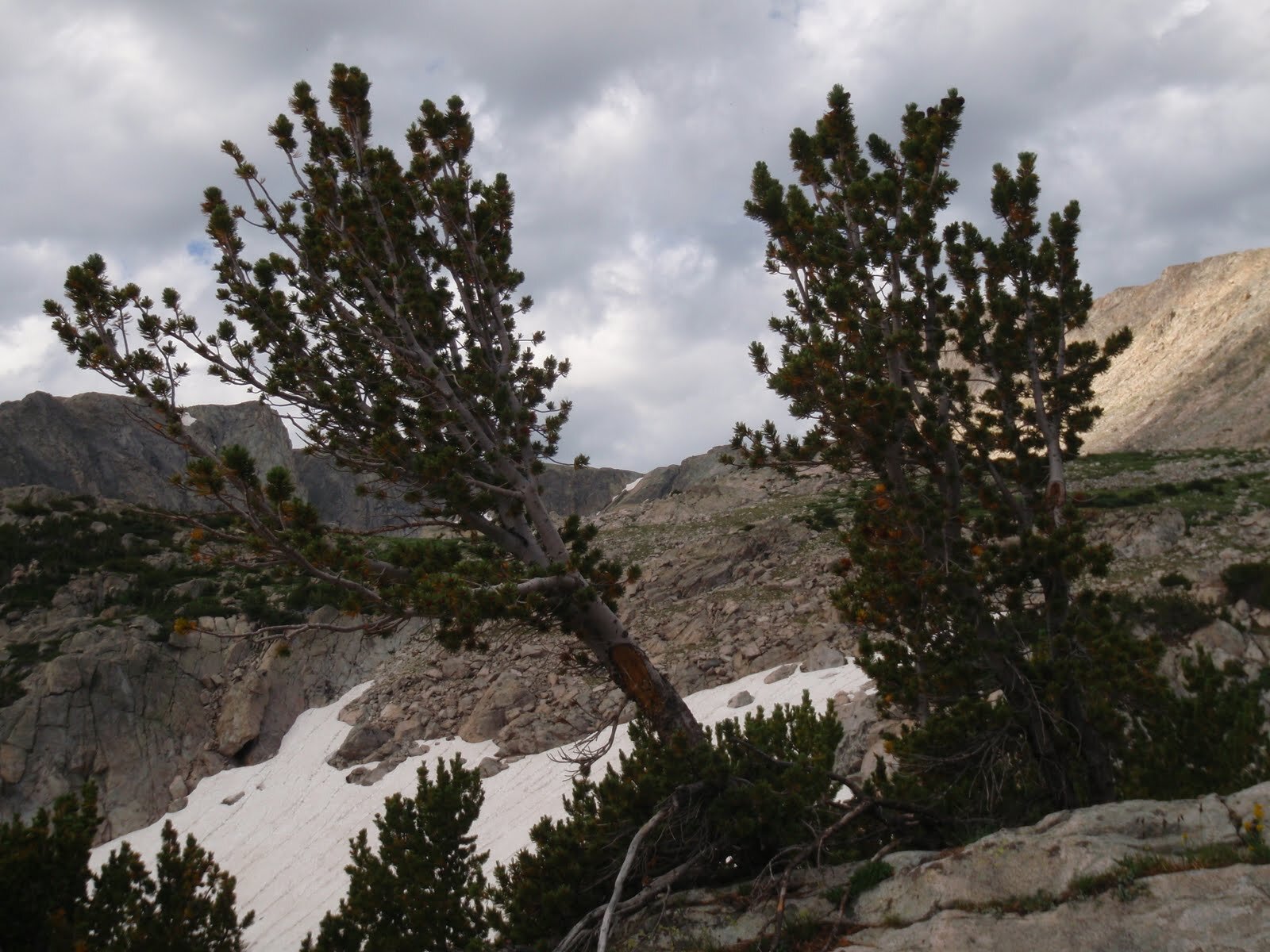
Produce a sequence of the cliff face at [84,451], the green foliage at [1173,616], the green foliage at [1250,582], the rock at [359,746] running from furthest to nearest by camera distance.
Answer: the cliff face at [84,451], the rock at [359,746], the green foliage at [1250,582], the green foliage at [1173,616]

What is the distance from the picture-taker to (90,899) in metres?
9.32

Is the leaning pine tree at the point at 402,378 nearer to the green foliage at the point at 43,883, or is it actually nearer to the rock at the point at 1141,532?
the green foliage at the point at 43,883

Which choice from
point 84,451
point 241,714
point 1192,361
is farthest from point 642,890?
point 1192,361

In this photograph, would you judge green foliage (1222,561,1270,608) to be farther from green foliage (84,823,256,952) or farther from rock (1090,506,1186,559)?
green foliage (84,823,256,952)

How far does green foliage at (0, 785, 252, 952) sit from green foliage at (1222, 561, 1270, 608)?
19.9 m

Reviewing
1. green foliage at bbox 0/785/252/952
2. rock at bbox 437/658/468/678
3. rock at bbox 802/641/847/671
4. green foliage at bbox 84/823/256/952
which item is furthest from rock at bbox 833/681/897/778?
rock at bbox 437/658/468/678

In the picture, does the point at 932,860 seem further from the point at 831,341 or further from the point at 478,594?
the point at 831,341

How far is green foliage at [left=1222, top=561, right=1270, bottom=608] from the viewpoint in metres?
17.9

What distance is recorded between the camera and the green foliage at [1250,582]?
1786 cm

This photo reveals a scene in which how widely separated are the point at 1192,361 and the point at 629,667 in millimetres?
75048

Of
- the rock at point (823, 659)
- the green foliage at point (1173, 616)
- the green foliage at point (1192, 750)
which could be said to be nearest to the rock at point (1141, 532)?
the green foliage at point (1173, 616)

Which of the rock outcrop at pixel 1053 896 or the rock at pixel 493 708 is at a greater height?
the rock at pixel 493 708

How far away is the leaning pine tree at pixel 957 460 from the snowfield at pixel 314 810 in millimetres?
8836

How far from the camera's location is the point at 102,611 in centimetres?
3138
